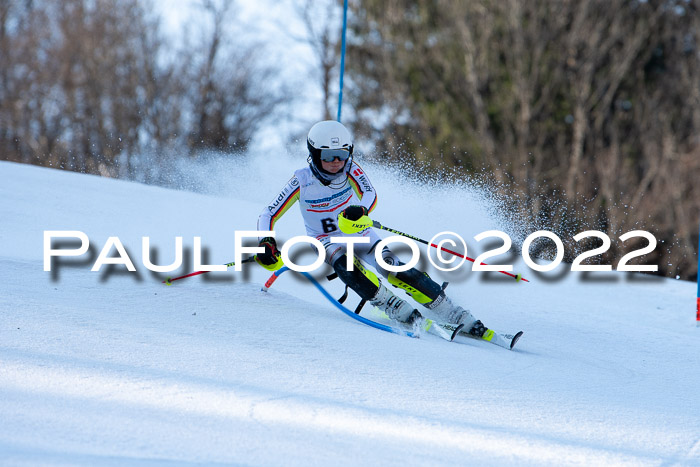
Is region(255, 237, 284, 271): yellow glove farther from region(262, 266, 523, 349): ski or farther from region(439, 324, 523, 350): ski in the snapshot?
region(439, 324, 523, 350): ski

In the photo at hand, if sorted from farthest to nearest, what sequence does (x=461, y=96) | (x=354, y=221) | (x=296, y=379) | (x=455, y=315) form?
(x=461, y=96)
(x=455, y=315)
(x=354, y=221)
(x=296, y=379)

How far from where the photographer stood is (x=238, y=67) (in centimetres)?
2534

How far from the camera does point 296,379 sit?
2926 mm

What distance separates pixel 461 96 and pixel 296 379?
718 inches

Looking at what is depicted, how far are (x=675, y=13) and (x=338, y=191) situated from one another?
1840 centimetres

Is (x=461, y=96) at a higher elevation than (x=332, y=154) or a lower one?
higher

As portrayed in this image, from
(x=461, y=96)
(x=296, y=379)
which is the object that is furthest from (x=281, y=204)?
(x=461, y=96)

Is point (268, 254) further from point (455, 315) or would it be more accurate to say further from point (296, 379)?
point (296, 379)

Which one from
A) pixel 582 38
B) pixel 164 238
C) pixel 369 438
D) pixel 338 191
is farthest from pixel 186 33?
pixel 369 438

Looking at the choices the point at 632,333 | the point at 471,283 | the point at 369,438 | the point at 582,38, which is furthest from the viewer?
the point at 582,38

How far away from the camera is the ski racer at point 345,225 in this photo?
13.8ft

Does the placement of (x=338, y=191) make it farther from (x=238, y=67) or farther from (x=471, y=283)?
(x=238, y=67)

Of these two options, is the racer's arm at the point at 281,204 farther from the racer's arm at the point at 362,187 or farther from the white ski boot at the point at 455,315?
the white ski boot at the point at 455,315

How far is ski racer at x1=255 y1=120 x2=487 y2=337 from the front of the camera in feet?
13.8
